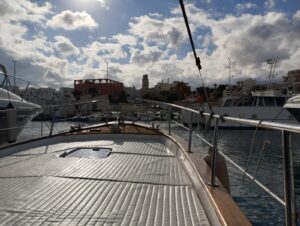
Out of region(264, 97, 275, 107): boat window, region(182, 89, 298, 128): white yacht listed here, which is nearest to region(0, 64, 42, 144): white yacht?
region(182, 89, 298, 128): white yacht

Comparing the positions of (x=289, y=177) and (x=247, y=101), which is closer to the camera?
(x=289, y=177)

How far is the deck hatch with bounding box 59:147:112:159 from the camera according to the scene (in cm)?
471

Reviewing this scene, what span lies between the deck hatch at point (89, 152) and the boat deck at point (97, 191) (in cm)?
12

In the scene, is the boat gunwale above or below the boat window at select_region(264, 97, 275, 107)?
below

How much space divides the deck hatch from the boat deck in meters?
0.12

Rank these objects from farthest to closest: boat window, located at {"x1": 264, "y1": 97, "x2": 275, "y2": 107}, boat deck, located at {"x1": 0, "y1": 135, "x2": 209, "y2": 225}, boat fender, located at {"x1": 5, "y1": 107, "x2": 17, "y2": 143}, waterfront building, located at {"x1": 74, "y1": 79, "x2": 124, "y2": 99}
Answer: waterfront building, located at {"x1": 74, "y1": 79, "x2": 124, "y2": 99} < boat window, located at {"x1": 264, "y1": 97, "x2": 275, "y2": 107} < boat fender, located at {"x1": 5, "y1": 107, "x2": 17, "y2": 143} < boat deck, located at {"x1": 0, "y1": 135, "x2": 209, "y2": 225}

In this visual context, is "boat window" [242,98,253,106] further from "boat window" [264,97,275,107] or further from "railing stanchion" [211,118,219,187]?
"railing stanchion" [211,118,219,187]

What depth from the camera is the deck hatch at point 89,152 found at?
4707 mm

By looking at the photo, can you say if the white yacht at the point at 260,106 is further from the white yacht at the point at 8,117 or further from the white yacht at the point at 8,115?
the white yacht at the point at 8,117

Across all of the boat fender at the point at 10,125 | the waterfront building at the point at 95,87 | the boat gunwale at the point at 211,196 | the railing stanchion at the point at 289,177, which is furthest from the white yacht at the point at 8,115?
the waterfront building at the point at 95,87

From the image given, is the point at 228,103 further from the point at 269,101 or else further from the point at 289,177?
the point at 289,177

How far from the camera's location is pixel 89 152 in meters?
5.00

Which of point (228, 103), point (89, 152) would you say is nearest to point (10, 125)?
point (89, 152)

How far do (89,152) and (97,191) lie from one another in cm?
205
